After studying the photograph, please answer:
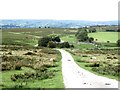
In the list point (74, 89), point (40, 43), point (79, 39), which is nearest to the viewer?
point (74, 89)

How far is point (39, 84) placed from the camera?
28109mm

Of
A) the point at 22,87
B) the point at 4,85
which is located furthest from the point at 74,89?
the point at 4,85

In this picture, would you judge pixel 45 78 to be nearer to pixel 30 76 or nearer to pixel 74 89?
pixel 30 76

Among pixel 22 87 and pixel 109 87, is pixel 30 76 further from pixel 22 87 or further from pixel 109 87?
pixel 109 87

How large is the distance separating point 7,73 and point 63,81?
8749mm

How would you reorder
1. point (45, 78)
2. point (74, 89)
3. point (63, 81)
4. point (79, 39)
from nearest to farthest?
point (74, 89) → point (63, 81) → point (45, 78) → point (79, 39)

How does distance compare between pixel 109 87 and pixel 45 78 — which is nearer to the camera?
pixel 109 87

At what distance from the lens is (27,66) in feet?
139

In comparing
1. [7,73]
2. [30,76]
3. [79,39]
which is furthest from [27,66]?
[79,39]

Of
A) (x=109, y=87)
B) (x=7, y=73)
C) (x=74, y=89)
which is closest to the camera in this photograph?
(x=74, y=89)

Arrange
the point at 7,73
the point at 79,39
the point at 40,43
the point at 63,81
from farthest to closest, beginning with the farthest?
the point at 79,39 → the point at 40,43 → the point at 7,73 → the point at 63,81

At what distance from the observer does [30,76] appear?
32.8 meters

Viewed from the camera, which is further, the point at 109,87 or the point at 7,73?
the point at 7,73

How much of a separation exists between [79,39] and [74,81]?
142 metres
